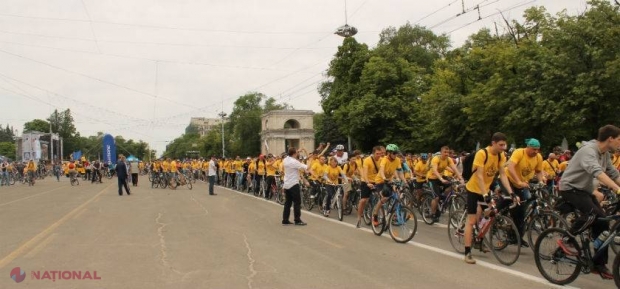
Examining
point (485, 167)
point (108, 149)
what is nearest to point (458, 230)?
point (485, 167)

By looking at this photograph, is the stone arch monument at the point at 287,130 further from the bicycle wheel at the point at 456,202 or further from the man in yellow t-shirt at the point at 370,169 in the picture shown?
the bicycle wheel at the point at 456,202

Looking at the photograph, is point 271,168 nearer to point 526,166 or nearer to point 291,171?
point 291,171

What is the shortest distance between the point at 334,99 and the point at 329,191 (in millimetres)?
38145

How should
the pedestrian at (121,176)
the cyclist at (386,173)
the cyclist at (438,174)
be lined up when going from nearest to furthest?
1. the cyclist at (386,173)
2. the cyclist at (438,174)
3. the pedestrian at (121,176)

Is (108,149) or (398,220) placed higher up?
(108,149)

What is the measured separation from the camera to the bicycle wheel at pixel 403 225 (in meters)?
9.89

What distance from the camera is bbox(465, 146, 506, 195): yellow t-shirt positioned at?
798 centimetres

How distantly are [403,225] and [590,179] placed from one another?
394 cm

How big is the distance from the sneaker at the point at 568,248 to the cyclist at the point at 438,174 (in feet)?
19.6


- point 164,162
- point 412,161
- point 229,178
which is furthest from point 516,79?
point 164,162

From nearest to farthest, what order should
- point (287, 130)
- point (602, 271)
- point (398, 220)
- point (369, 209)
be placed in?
point (602, 271) → point (398, 220) → point (369, 209) → point (287, 130)

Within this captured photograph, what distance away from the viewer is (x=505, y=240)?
26.0 ft

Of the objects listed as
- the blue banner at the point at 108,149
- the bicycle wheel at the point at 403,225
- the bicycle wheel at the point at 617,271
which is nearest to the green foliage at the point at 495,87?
the bicycle wheel at the point at 403,225

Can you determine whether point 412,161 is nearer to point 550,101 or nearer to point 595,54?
point 550,101
